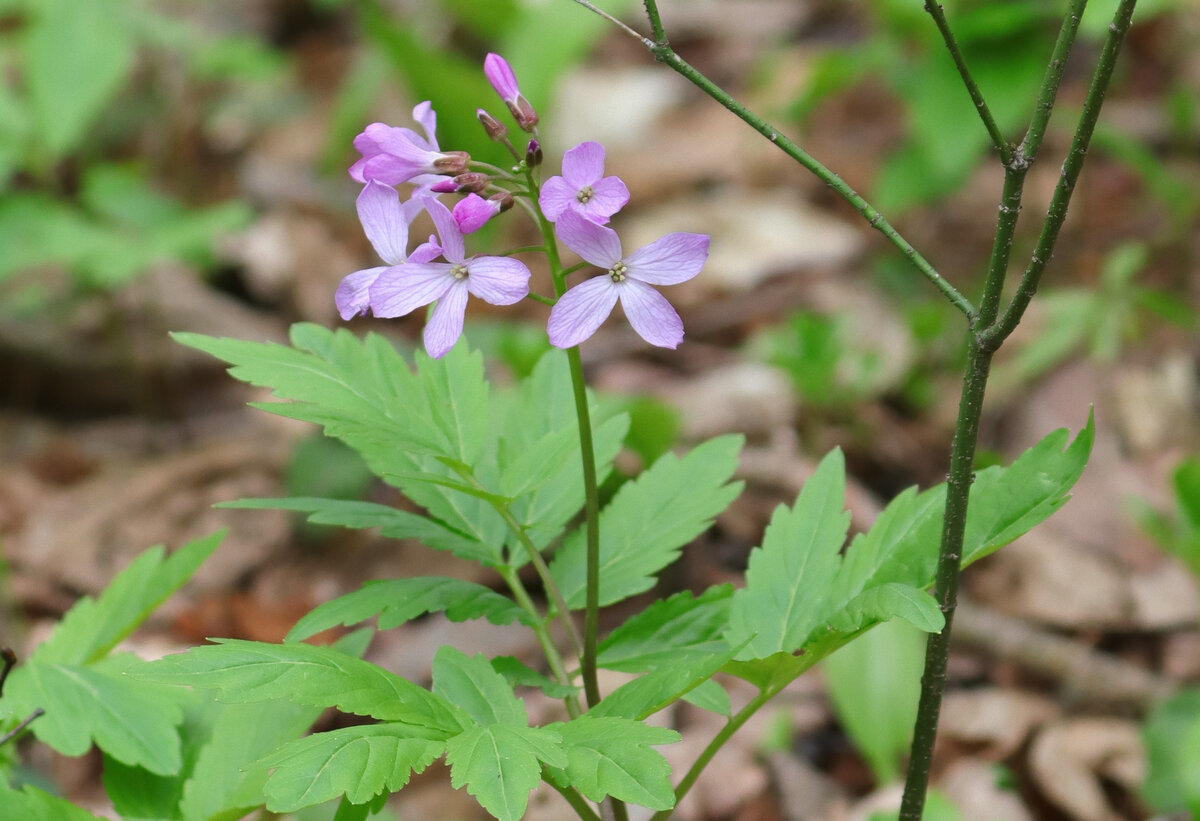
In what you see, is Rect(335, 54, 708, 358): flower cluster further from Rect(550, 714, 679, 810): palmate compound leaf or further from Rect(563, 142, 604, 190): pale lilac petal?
Rect(550, 714, 679, 810): palmate compound leaf

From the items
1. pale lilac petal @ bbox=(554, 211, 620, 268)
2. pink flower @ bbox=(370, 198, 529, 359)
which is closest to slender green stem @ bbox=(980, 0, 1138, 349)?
pale lilac petal @ bbox=(554, 211, 620, 268)

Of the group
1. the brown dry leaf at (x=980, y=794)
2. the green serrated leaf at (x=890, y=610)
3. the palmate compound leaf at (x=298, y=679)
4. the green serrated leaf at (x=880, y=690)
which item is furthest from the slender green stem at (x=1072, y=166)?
the brown dry leaf at (x=980, y=794)

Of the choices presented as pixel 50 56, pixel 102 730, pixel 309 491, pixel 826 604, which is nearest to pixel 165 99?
pixel 50 56

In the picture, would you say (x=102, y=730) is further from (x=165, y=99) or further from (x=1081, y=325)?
(x=165, y=99)

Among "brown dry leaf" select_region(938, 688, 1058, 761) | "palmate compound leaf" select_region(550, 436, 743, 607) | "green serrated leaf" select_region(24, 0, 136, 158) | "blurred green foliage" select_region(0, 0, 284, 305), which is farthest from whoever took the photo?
"green serrated leaf" select_region(24, 0, 136, 158)

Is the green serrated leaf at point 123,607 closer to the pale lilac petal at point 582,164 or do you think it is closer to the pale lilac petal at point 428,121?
the pale lilac petal at point 428,121

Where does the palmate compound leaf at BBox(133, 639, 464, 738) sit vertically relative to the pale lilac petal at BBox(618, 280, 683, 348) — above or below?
below

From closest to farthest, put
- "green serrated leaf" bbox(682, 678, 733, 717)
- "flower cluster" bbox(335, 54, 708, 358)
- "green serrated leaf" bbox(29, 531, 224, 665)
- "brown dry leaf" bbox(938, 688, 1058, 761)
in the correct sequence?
"flower cluster" bbox(335, 54, 708, 358) → "green serrated leaf" bbox(682, 678, 733, 717) → "green serrated leaf" bbox(29, 531, 224, 665) → "brown dry leaf" bbox(938, 688, 1058, 761)

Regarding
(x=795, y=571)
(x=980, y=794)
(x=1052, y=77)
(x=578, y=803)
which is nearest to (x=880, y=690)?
(x=980, y=794)
